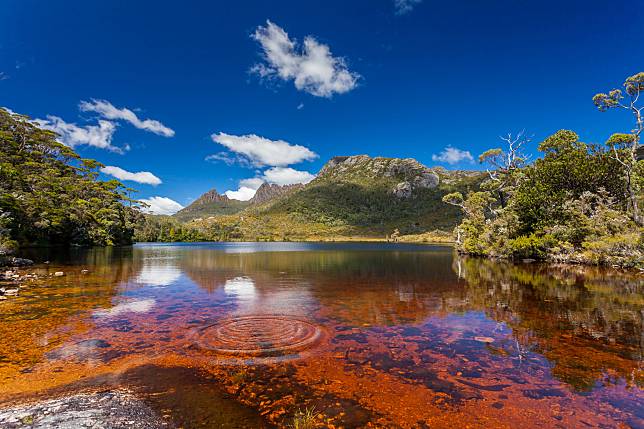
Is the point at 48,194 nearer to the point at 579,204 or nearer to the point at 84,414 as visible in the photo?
the point at 84,414

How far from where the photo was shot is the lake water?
27.0ft

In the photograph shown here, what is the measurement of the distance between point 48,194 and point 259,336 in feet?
253

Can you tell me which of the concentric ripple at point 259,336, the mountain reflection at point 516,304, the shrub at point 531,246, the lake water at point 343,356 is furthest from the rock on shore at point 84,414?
the shrub at point 531,246

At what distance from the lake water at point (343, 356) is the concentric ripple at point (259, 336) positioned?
0.09m

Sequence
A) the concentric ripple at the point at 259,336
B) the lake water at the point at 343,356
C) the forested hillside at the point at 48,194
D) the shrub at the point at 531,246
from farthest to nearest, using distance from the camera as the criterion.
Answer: the forested hillside at the point at 48,194 < the shrub at the point at 531,246 < the concentric ripple at the point at 259,336 < the lake water at the point at 343,356

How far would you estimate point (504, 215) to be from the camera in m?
54.8

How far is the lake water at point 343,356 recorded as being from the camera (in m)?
8.23

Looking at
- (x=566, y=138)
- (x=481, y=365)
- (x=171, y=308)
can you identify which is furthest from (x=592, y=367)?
(x=566, y=138)

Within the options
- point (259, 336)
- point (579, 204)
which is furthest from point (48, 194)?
point (579, 204)

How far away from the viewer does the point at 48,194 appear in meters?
68.4

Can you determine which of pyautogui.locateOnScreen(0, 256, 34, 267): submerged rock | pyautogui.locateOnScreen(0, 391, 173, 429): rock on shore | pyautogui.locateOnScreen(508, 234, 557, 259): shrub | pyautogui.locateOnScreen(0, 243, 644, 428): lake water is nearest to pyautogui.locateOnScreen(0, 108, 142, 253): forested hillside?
pyautogui.locateOnScreen(0, 256, 34, 267): submerged rock

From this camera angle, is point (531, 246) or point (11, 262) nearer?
point (11, 262)

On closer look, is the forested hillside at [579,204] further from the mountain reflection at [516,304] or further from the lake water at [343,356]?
the lake water at [343,356]

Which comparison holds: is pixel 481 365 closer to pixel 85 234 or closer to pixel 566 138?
pixel 566 138
